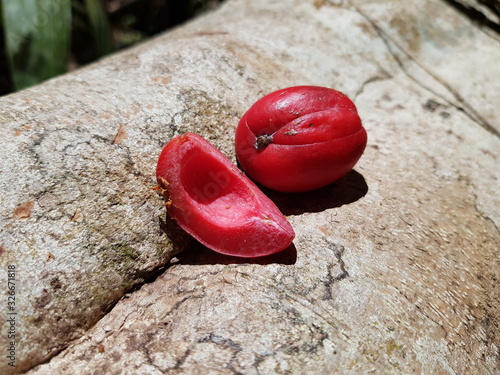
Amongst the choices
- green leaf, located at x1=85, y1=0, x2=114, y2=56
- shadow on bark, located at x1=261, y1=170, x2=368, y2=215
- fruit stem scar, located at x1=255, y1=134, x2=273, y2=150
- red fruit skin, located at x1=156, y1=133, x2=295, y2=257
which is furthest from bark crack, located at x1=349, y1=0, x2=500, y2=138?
green leaf, located at x1=85, y1=0, x2=114, y2=56

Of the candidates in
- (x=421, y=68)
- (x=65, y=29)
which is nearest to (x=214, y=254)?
(x=421, y=68)

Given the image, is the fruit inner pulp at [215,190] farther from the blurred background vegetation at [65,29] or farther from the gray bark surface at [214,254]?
the blurred background vegetation at [65,29]

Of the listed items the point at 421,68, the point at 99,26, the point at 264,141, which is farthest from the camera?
the point at 99,26

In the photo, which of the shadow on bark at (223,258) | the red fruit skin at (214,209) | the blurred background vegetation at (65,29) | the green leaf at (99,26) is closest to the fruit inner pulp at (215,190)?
the red fruit skin at (214,209)

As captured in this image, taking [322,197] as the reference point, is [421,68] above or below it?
above

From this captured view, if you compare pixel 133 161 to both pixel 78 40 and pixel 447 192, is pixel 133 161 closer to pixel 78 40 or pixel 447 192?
pixel 447 192

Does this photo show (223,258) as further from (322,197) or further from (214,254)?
(322,197)

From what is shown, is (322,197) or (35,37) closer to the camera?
(322,197)
